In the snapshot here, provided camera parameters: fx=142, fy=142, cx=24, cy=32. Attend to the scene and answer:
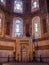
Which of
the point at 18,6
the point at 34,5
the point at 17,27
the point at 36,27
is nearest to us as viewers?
the point at 36,27

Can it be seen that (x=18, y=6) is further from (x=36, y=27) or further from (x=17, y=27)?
(x=36, y=27)

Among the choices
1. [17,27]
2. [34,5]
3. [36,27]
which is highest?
[34,5]

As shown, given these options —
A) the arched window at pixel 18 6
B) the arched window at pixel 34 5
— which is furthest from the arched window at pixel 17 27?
the arched window at pixel 34 5

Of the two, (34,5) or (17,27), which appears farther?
(34,5)

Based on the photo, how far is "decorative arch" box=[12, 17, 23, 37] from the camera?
18953 mm

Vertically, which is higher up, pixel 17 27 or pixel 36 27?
pixel 17 27

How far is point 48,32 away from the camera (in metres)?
16.2

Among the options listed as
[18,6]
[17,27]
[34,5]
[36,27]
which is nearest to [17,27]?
[17,27]

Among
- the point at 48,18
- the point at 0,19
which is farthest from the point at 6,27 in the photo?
the point at 48,18

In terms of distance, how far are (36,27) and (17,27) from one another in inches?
103

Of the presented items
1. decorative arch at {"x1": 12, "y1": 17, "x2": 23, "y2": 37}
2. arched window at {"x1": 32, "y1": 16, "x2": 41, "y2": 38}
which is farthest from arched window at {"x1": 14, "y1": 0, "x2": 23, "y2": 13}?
arched window at {"x1": 32, "y1": 16, "x2": 41, "y2": 38}

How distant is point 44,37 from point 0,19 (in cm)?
578

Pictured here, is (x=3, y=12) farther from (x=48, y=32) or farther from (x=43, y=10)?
(x=48, y=32)

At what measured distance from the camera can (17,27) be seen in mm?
19234
